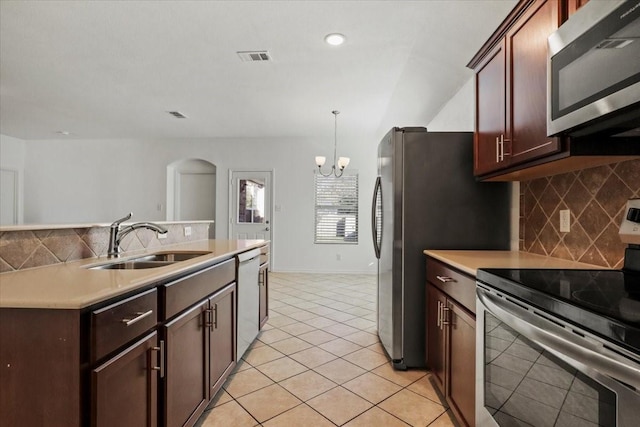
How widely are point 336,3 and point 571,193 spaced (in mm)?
1968

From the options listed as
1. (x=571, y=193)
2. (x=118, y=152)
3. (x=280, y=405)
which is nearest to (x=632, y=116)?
(x=571, y=193)

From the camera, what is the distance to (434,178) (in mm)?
2365

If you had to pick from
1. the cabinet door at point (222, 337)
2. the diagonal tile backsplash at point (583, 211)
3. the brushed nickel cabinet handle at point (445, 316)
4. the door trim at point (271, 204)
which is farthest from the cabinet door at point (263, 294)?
the door trim at point (271, 204)

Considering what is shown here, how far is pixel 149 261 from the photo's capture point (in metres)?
2.06

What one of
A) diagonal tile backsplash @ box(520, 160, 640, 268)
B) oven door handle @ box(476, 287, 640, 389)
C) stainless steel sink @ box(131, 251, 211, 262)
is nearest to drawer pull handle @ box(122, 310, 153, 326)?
stainless steel sink @ box(131, 251, 211, 262)

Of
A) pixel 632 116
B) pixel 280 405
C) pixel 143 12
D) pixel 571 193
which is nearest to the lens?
pixel 632 116

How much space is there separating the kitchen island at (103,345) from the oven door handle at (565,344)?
1.28 m

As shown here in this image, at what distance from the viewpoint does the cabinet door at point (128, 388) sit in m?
0.98

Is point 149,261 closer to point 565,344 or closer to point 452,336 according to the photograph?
point 452,336

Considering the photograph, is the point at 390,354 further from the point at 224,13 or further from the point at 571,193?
the point at 224,13

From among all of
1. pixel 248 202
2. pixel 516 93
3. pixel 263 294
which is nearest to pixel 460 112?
pixel 516 93

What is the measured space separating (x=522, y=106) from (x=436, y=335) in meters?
1.41

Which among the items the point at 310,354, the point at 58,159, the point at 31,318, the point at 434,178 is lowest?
the point at 310,354

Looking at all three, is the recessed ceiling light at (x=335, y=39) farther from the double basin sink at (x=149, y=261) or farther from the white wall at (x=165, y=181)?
the white wall at (x=165, y=181)
